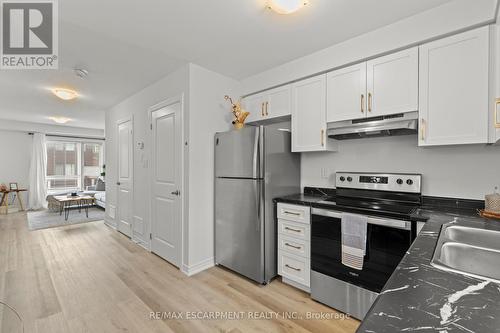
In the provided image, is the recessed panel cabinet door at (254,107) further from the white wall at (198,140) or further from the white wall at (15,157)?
the white wall at (15,157)

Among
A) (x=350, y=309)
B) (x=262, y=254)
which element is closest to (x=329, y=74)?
(x=262, y=254)

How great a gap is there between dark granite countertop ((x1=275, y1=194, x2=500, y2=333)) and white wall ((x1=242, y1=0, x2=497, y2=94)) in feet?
5.71

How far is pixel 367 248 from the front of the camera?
175 centimetres

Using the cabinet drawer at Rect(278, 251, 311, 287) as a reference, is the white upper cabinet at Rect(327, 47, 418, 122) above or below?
above

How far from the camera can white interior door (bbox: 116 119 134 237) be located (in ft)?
12.7

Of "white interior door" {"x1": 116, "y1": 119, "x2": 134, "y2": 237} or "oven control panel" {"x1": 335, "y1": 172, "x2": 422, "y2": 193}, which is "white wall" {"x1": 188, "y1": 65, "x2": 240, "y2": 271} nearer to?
"oven control panel" {"x1": 335, "y1": 172, "x2": 422, "y2": 193}

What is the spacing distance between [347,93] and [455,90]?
769 millimetres

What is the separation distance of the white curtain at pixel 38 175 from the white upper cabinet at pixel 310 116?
772 centimetres

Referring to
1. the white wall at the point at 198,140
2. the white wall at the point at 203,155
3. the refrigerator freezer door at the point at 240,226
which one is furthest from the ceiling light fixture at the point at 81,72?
the refrigerator freezer door at the point at 240,226

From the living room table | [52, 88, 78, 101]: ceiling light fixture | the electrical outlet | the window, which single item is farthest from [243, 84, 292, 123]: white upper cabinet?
the window

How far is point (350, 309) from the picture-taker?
1.84 meters

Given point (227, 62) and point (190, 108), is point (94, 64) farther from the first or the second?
point (227, 62)

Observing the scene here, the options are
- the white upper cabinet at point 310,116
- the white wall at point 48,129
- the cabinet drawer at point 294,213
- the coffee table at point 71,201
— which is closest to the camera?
the cabinet drawer at point 294,213

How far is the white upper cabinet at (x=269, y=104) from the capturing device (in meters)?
2.63
